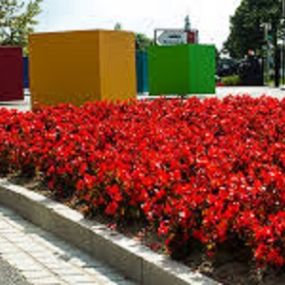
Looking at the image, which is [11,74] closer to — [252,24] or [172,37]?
[172,37]

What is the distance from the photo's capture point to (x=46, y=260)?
6797 millimetres

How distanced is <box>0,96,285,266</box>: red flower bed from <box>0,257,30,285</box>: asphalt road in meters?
1.01

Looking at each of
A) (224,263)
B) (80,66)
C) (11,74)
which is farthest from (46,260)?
(11,74)

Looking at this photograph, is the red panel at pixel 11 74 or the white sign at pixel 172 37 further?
the white sign at pixel 172 37

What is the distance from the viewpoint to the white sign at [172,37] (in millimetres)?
48094

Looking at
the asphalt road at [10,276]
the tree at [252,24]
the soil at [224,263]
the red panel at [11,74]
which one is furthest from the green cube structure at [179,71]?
the tree at [252,24]


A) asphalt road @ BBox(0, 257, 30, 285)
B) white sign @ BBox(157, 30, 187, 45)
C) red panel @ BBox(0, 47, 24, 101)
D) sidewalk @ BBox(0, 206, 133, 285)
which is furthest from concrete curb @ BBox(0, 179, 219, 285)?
white sign @ BBox(157, 30, 187, 45)

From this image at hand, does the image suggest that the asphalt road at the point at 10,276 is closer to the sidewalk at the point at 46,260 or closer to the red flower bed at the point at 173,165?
the sidewalk at the point at 46,260

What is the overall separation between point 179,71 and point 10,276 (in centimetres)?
2778

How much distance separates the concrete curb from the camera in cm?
567

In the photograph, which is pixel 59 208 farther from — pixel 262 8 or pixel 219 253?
pixel 262 8

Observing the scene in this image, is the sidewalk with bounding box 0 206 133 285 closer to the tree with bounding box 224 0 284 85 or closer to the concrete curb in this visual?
the concrete curb

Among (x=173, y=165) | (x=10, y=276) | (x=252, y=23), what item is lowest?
(x=10, y=276)

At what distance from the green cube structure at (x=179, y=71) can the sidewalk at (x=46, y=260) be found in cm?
2574
